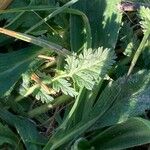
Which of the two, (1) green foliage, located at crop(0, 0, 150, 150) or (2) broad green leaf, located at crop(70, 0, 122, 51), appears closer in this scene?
(1) green foliage, located at crop(0, 0, 150, 150)

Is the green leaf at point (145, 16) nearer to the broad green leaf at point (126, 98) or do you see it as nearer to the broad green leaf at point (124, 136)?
the broad green leaf at point (126, 98)

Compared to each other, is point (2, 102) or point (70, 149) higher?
point (2, 102)

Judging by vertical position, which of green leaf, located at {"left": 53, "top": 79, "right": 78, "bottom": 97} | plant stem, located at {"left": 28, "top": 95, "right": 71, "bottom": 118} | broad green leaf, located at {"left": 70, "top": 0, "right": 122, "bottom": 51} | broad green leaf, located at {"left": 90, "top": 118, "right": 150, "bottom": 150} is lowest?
broad green leaf, located at {"left": 90, "top": 118, "right": 150, "bottom": 150}

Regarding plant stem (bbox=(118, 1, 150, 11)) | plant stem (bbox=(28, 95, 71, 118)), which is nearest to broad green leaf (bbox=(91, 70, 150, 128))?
plant stem (bbox=(28, 95, 71, 118))

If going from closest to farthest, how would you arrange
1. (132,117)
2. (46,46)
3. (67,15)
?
(132,117)
(46,46)
(67,15)

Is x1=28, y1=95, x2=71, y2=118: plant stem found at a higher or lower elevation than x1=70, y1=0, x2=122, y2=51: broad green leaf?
lower

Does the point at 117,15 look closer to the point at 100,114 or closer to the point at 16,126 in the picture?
the point at 100,114

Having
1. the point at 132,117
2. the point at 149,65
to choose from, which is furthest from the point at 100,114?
the point at 149,65

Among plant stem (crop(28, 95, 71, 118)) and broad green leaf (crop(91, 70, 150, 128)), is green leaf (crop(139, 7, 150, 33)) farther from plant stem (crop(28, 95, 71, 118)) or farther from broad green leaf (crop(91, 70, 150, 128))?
plant stem (crop(28, 95, 71, 118))
